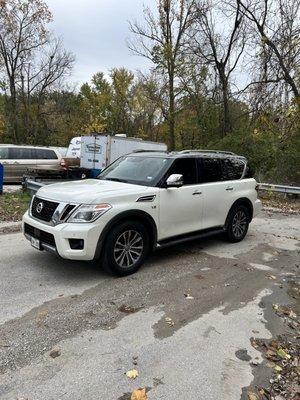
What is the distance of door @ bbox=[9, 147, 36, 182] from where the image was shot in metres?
15.8

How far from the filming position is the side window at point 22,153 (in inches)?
627

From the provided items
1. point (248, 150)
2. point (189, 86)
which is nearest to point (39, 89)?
point (189, 86)

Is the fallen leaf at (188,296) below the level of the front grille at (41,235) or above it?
below

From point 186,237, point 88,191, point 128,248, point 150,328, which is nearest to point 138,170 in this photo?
point 88,191

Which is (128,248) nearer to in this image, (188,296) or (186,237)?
(188,296)

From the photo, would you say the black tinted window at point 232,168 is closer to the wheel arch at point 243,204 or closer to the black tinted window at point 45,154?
the wheel arch at point 243,204

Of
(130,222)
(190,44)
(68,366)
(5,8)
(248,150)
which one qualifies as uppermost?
(5,8)

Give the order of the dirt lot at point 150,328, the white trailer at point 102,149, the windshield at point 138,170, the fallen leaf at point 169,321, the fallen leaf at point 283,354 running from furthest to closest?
the white trailer at point 102,149 → the windshield at point 138,170 → the fallen leaf at point 169,321 → the fallen leaf at point 283,354 → the dirt lot at point 150,328

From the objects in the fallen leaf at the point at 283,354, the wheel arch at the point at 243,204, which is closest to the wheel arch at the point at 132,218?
the wheel arch at the point at 243,204

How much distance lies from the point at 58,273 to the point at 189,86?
2226 cm

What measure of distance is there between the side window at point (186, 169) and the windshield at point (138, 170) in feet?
0.48

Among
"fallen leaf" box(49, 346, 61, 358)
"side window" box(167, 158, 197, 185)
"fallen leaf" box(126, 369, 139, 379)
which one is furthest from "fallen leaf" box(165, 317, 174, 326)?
"side window" box(167, 158, 197, 185)

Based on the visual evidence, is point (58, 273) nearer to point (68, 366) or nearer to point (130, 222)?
point (130, 222)

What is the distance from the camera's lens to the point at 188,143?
31.3 meters
